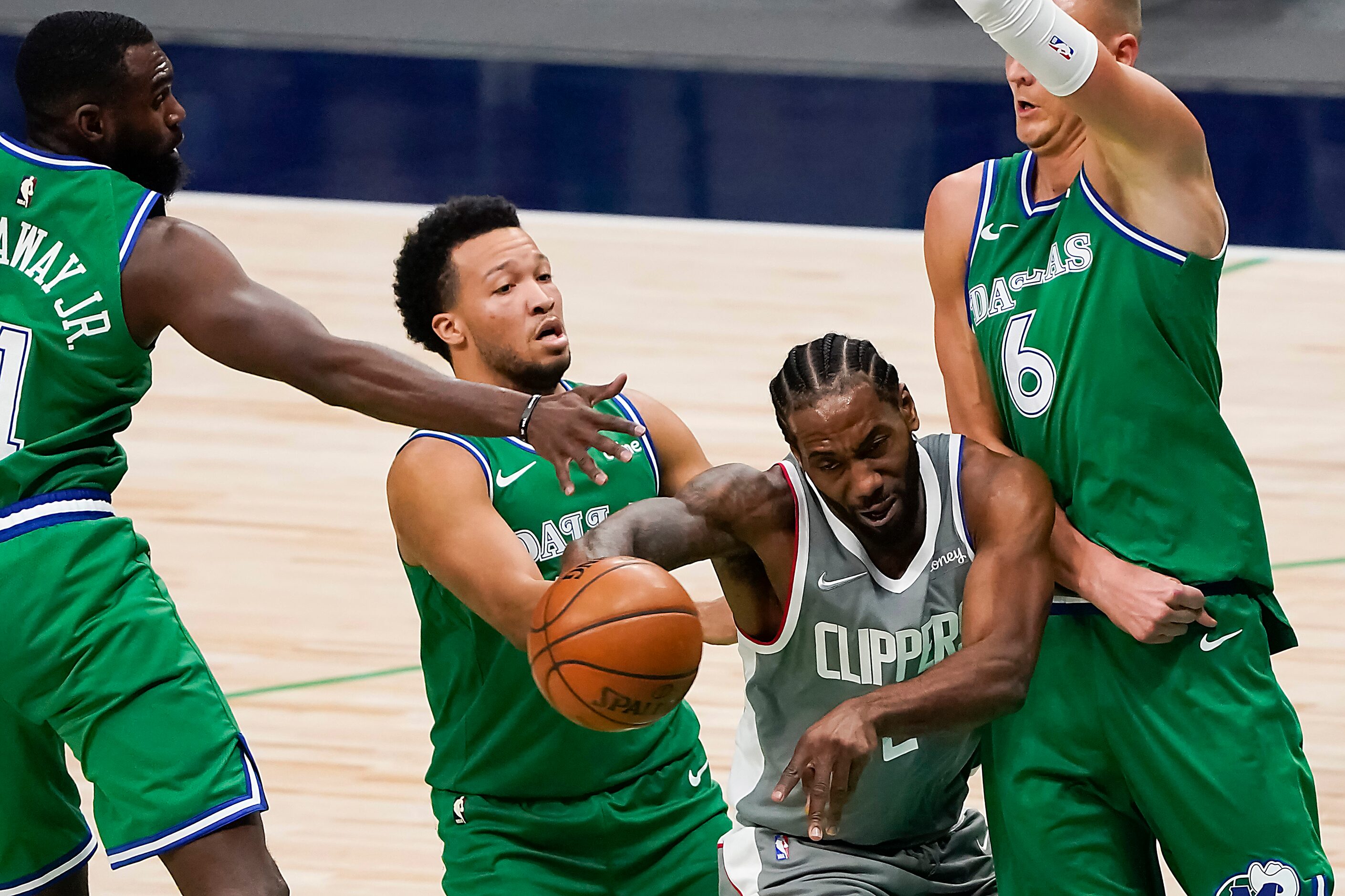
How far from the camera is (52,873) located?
4039mm

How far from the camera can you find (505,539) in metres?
4.05

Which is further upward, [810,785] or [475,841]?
[810,785]

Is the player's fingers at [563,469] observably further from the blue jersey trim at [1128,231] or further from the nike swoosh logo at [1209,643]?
the nike swoosh logo at [1209,643]

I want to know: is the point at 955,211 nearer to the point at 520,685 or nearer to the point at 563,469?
the point at 563,469

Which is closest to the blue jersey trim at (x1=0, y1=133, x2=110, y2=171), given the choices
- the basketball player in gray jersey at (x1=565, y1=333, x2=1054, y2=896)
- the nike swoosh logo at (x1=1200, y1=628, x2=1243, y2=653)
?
the basketball player in gray jersey at (x1=565, y1=333, x2=1054, y2=896)

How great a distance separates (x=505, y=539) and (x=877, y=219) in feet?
26.1

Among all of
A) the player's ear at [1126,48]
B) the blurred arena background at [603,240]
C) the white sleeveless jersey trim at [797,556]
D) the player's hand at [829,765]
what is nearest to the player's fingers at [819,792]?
the player's hand at [829,765]

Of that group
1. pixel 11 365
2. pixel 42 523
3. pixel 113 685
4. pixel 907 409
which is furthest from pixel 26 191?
pixel 907 409

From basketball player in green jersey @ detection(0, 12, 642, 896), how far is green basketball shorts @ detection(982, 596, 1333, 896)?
1.00 metres

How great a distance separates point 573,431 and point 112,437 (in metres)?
0.93

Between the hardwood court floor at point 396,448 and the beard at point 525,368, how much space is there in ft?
5.18

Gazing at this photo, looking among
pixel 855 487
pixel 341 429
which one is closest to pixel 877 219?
pixel 341 429

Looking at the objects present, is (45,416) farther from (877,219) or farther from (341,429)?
(877,219)

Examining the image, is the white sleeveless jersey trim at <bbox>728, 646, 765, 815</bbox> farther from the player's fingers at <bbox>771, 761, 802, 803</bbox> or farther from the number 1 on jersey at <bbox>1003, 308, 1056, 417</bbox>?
the number 1 on jersey at <bbox>1003, 308, 1056, 417</bbox>
